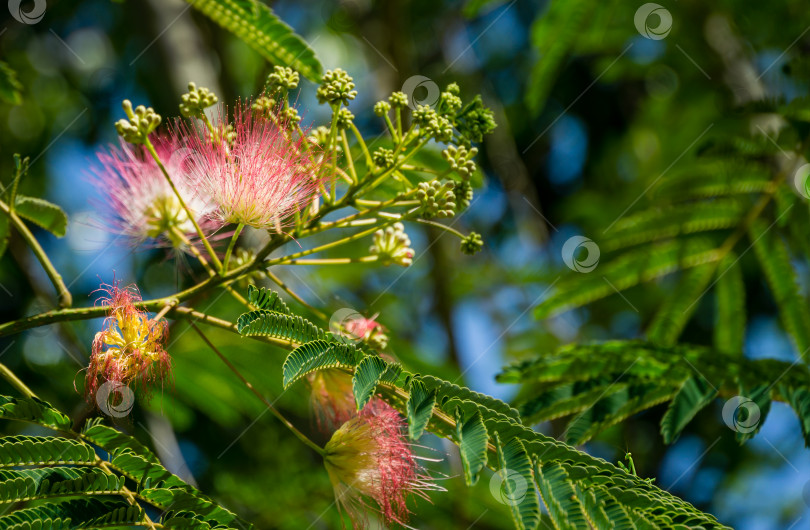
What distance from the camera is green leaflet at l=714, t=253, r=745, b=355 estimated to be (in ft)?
12.5

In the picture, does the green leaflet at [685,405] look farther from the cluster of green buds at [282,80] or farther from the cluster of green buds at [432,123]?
the cluster of green buds at [282,80]

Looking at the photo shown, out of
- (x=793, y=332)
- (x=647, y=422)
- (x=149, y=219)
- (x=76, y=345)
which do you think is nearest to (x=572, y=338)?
(x=647, y=422)

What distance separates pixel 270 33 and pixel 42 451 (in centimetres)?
154

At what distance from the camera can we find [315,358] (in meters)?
1.83

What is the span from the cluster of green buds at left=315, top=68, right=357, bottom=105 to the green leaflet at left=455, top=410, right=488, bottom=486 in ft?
3.02

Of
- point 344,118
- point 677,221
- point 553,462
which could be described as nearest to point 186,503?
point 553,462

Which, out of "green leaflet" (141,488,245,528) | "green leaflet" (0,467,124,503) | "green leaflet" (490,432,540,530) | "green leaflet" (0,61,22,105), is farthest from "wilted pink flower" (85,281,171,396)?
"green leaflet" (0,61,22,105)

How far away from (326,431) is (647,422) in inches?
208

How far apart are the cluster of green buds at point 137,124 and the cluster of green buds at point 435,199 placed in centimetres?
74

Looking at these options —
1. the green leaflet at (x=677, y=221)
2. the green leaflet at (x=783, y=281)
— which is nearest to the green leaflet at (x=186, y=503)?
the green leaflet at (x=677, y=221)

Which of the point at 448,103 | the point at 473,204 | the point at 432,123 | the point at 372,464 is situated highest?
the point at 473,204

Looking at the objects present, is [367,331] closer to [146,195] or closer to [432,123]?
[432,123]

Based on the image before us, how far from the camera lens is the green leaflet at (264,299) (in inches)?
77.4

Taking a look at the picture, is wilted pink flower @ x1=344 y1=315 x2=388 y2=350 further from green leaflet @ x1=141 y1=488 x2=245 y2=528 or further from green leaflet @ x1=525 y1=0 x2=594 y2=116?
green leaflet @ x1=525 y1=0 x2=594 y2=116
